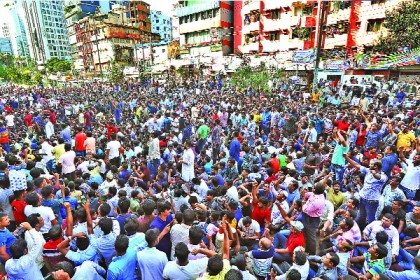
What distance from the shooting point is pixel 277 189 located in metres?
5.37

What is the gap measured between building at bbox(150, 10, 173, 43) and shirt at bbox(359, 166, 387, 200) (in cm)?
6735

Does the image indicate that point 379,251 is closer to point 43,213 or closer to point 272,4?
point 43,213

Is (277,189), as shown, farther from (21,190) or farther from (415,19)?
(415,19)

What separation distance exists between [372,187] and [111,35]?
5336 cm

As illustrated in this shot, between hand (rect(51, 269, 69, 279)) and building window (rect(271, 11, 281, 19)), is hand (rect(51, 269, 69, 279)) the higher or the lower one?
the lower one

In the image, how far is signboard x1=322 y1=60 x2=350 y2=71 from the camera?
777 inches

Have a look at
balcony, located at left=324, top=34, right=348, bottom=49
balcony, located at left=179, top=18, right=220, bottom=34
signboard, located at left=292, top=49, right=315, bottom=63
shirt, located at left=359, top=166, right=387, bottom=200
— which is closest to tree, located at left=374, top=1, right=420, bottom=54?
balcony, located at left=324, top=34, right=348, bottom=49

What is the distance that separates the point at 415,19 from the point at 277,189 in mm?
18527

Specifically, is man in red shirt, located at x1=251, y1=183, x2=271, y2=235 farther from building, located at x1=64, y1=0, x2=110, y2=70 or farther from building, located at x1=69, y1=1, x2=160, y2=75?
building, located at x1=64, y1=0, x2=110, y2=70

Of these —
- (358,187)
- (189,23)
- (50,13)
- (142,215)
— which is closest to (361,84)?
(358,187)

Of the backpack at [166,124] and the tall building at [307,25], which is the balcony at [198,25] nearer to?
the tall building at [307,25]

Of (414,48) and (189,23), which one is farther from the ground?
(189,23)

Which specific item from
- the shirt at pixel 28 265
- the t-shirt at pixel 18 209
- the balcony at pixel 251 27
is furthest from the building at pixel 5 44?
the shirt at pixel 28 265

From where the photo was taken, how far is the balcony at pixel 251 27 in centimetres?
2906
